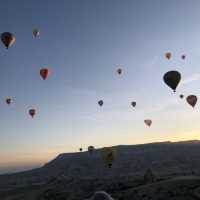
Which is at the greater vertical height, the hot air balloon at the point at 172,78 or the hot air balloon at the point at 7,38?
the hot air balloon at the point at 7,38

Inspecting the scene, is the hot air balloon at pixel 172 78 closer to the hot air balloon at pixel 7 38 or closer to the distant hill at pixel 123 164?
the hot air balloon at pixel 7 38

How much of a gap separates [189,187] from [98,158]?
362 feet

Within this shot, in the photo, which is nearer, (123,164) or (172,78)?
(172,78)

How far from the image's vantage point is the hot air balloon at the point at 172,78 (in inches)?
1961

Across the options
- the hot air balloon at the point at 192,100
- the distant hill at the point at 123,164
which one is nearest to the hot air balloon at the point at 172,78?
the hot air balloon at the point at 192,100

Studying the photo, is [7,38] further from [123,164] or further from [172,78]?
[123,164]

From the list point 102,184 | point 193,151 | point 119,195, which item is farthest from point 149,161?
point 119,195

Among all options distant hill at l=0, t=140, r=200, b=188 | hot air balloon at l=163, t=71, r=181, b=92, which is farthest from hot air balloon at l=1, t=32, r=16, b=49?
distant hill at l=0, t=140, r=200, b=188

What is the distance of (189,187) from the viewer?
4606cm

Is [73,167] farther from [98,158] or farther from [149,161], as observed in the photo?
[149,161]

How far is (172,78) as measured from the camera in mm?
50094

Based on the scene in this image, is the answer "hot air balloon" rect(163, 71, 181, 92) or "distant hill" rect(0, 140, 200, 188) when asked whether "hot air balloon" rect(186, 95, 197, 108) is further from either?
"distant hill" rect(0, 140, 200, 188)

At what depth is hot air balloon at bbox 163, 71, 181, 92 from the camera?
163ft

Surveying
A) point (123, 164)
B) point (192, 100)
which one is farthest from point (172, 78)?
point (123, 164)
